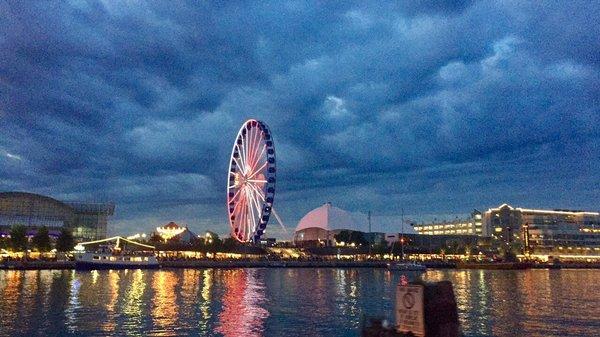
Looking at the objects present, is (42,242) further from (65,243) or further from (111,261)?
(111,261)

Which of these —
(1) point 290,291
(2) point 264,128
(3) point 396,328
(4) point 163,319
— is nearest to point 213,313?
(4) point 163,319

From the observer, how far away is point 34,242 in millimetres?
154750

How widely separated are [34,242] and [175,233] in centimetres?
4983

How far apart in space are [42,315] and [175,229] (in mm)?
155869

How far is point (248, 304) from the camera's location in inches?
2056

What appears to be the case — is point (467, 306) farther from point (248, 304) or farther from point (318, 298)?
point (248, 304)

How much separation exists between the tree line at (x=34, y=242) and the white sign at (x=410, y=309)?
156 meters

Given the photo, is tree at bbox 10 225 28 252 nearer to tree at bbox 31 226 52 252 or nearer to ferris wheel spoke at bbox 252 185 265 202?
tree at bbox 31 226 52 252

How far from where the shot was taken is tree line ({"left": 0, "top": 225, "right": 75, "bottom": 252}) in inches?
5832

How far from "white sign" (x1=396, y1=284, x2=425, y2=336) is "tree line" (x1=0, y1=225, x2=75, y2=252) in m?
156

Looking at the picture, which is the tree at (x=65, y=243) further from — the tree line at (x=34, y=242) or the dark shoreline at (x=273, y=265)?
the dark shoreline at (x=273, y=265)

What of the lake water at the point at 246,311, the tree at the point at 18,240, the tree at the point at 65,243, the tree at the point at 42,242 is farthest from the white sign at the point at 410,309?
the tree at the point at 65,243

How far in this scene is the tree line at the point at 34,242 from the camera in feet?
486

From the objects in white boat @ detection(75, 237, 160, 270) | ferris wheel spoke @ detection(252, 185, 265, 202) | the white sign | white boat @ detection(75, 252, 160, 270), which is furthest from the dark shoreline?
the white sign
